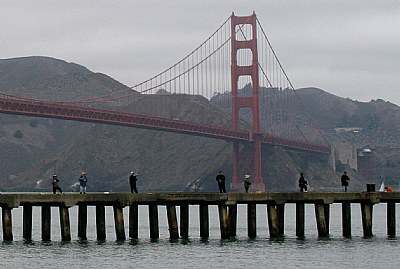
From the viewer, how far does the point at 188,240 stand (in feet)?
180

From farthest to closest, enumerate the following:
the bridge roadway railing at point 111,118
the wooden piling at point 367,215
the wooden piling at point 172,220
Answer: the bridge roadway railing at point 111,118 < the wooden piling at point 367,215 < the wooden piling at point 172,220

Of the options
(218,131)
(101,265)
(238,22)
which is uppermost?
(238,22)

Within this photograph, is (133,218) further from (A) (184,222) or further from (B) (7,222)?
(B) (7,222)

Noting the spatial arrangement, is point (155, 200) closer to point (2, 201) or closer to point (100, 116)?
point (2, 201)

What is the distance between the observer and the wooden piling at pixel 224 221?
169 feet

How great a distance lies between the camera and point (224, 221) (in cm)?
5238

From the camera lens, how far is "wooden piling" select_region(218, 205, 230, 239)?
51562mm

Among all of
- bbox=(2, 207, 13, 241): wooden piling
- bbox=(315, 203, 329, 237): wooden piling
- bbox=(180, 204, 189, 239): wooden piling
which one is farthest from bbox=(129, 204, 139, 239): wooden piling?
bbox=(315, 203, 329, 237): wooden piling

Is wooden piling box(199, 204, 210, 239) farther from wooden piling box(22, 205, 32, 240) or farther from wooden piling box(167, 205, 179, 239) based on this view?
wooden piling box(22, 205, 32, 240)

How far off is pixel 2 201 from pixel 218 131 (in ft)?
341

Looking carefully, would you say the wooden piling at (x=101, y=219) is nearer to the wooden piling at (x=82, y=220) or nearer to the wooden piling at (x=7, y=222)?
the wooden piling at (x=82, y=220)

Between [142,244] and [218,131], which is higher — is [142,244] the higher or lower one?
the lower one

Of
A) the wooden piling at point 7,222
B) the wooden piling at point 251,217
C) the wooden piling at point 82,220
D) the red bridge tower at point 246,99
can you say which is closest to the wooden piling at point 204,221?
the wooden piling at point 251,217

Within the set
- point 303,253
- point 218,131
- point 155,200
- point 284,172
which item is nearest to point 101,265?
point 155,200
